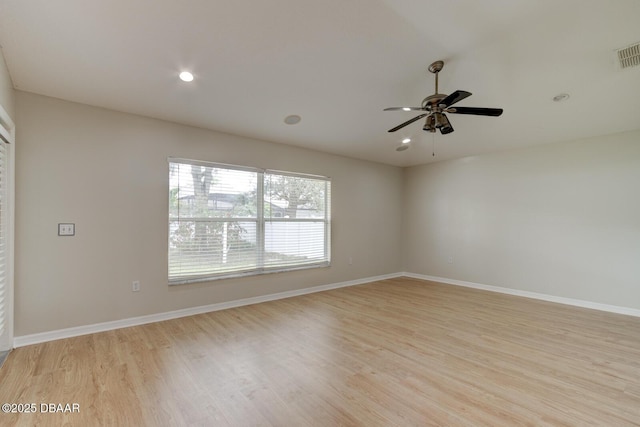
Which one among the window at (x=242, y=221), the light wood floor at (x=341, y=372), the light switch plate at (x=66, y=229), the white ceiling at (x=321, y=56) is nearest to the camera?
the light wood floor at (x=341, y=372)

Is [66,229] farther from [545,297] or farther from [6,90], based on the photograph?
[545,297]

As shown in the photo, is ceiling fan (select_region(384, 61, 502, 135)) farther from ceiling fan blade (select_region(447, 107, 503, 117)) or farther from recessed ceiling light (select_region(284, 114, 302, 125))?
recessed ceiling light (select_region(284, 114, 302, 125))

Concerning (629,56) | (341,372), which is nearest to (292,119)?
(341,372)

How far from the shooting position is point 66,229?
3.12 m

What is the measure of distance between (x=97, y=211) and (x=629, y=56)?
5748 millimetres

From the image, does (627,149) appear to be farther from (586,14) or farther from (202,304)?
(202,304)

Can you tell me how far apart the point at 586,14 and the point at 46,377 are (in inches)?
209

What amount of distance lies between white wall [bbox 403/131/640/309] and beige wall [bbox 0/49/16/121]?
650 cm

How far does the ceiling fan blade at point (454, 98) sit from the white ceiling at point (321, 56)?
0.55 meters

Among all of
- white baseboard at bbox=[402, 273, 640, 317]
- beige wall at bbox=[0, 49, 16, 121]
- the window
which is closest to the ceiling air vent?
white baseboard at bbox=[402, 273, 640, 317]

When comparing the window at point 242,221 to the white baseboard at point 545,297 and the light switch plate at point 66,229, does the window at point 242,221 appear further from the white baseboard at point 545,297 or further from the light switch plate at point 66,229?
the white baseboard at point 545,297

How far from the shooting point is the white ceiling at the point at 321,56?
7.39 ft

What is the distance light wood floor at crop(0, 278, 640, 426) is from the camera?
188cm

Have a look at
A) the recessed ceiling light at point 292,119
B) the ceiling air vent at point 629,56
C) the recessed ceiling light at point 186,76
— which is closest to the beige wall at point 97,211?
the recessed ceiling light at point 292,119
